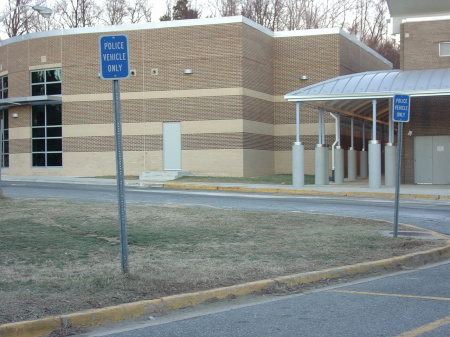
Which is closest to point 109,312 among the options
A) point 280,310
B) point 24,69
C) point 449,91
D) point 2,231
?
point 280,310

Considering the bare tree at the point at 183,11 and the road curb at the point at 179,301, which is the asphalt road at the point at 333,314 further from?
the bare tree at the point at 183,11


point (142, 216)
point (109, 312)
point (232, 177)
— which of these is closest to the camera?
point (109, 312)

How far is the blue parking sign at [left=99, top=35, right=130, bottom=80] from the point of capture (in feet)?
25.8

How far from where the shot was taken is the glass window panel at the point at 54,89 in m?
37.8

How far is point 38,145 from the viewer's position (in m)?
38.6

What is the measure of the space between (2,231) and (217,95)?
23.7 metres

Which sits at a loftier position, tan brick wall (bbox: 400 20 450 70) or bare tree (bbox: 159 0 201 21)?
bare tree (bbox: 159 0 201 21)

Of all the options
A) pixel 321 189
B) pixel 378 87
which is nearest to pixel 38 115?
pixel 321 189

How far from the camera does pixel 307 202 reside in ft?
67.6

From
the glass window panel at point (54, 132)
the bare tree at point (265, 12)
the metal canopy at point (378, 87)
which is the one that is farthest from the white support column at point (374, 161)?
the bare tree at point (265, 12)

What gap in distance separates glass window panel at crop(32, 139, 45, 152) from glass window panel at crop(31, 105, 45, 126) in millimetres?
1031

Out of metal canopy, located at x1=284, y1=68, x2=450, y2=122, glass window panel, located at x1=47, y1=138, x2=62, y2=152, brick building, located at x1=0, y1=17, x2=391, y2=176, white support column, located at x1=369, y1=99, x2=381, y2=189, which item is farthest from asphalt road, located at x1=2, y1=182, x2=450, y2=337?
glass window panel, located at x1=47, y1=138, x2=62, y2=152

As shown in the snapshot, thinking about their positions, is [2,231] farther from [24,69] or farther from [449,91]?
[24,69]

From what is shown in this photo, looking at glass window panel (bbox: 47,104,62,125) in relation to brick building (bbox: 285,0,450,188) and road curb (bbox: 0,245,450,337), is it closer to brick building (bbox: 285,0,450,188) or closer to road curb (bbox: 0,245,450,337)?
brick building (bbox: 285,0,450,188)
